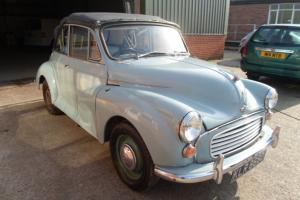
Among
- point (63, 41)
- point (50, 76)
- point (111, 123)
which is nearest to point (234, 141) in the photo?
point (111, 123)

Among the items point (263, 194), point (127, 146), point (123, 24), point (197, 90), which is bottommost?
point (263, 194)

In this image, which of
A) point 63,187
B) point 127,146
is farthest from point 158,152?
point 63,187

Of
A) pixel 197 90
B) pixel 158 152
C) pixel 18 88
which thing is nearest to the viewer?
pixel 158 152

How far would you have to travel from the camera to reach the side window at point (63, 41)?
465 cm

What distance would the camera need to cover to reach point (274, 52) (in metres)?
7.23

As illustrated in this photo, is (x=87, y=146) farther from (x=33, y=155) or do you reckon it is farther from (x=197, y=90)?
(x=197, y=90)

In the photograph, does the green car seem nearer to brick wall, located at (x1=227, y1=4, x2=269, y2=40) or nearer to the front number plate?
the front number plate

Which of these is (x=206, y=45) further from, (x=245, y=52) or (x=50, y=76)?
(x=50, y=76)

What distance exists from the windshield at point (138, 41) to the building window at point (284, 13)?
1883cm

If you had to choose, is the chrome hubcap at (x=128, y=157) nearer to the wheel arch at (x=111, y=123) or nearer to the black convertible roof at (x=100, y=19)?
the wheel arch at (x=111, y=123)

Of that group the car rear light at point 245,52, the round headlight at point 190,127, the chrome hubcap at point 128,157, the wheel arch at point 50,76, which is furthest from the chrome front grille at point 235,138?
the car rear light at point 245,52

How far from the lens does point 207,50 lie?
11.8 metres

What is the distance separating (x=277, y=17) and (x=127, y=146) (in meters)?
20.5

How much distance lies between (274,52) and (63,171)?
5.94m
